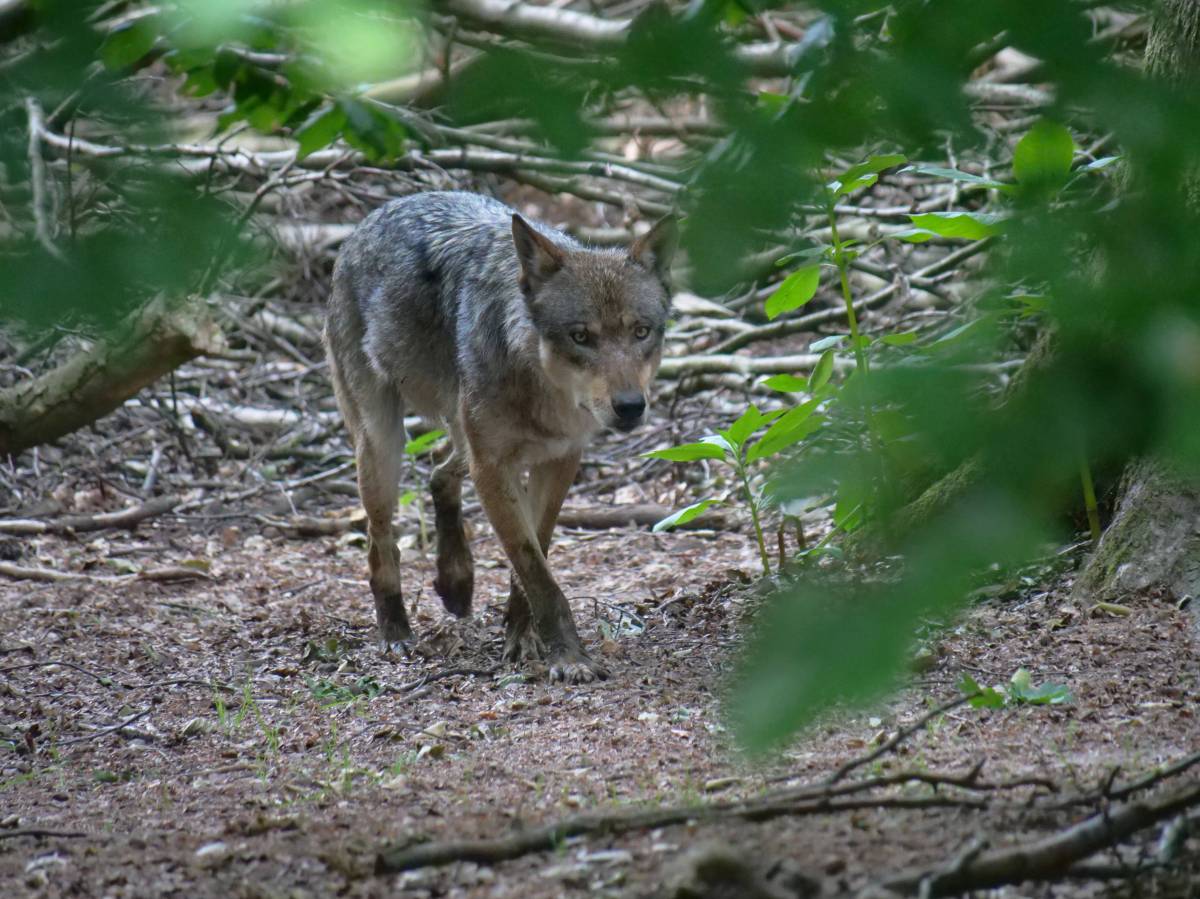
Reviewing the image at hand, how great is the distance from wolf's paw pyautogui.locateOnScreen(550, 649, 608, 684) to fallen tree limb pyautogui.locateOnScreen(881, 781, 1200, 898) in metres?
3.02

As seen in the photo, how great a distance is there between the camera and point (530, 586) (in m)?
5.68

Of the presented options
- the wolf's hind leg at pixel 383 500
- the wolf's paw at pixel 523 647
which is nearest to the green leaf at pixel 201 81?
the wolf's paw at pixel 523 647

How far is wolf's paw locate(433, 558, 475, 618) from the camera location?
6.70 meters

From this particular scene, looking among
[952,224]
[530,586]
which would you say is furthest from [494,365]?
[952,224]

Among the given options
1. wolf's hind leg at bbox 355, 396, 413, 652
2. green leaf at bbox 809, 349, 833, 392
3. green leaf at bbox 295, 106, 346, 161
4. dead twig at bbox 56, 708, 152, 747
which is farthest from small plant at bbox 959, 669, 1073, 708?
wolf's hind leg at bbox 355, 396, 413, 652

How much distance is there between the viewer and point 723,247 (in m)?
1.60

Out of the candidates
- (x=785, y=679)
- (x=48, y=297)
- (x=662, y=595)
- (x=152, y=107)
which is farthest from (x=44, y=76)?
(x=662, y=595)

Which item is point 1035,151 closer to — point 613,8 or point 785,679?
point 785,679

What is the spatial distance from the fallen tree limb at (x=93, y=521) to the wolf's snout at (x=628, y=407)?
4.67 meters

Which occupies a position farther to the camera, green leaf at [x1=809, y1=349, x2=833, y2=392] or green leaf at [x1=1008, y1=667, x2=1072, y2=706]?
green leaf at [x1=809, y1=349, x2=833, y2=392]

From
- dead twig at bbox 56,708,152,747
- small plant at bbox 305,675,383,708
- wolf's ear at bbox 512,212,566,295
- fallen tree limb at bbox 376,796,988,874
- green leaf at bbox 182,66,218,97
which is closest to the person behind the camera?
green leaf at bbox 182,66,218,97

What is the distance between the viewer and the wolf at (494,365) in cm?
561

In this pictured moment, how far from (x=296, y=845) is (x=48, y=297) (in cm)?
184

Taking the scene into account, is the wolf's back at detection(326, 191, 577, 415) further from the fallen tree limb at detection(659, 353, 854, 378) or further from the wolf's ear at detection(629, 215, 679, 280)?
the fallen tree limb at detection(659, 353, 854, 378)
